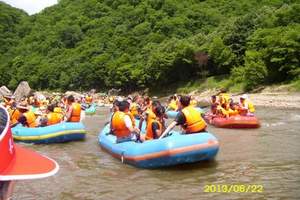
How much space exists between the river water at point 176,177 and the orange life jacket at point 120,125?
58 cm

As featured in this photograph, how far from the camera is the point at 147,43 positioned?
7156 cm

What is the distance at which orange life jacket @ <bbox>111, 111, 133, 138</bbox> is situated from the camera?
31.8 feet

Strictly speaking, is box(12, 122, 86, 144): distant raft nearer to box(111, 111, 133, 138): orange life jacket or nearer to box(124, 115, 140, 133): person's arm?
box(111, 111, 133, 138): orange life jacket

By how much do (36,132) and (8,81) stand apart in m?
Result: 79.0

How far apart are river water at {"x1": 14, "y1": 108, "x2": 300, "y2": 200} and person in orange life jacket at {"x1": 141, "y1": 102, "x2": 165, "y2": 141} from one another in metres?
0.74

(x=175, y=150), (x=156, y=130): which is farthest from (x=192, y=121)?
(x=156, y=130)

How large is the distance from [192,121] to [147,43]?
63.7 metres

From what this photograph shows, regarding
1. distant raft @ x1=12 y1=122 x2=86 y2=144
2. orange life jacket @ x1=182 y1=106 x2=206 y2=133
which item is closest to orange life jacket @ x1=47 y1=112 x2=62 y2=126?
distant raft @ x1=12 y1=122 x2=86 y2=144

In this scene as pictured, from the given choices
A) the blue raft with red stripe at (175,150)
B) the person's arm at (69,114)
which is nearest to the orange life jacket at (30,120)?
the person's arm at (69,114)

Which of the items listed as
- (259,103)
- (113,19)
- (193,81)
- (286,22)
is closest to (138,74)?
(193,81)

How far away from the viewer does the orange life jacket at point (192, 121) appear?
8.46 meters

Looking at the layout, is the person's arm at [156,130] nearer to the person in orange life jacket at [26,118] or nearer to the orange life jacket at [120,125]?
the orange life jacket at [120,125]
